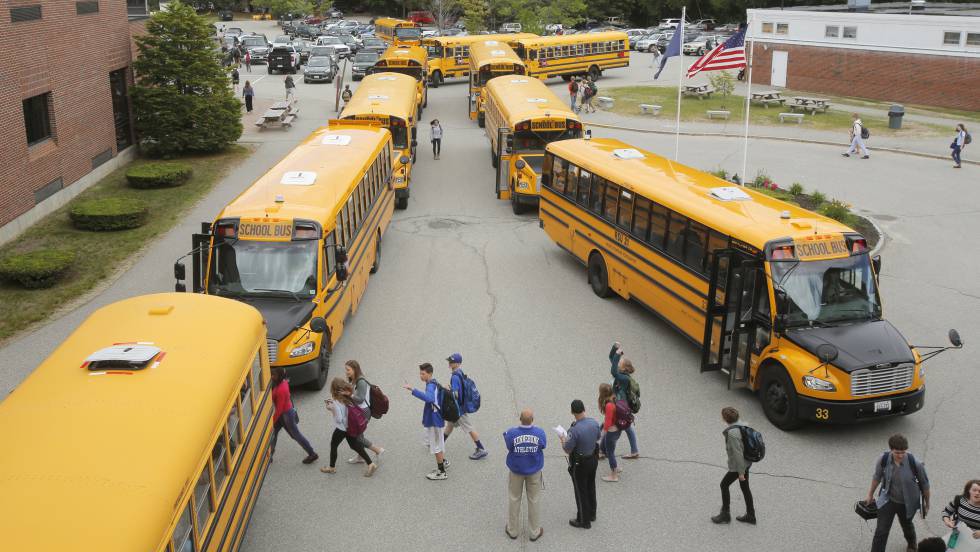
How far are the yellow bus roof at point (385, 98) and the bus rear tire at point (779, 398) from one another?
1478cm

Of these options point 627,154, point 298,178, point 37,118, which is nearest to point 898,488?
point 627,154

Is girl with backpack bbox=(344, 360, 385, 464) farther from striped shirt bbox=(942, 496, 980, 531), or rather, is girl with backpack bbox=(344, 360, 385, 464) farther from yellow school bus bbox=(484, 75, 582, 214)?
yellow school bus bbox=(484, 75, 582, 214)

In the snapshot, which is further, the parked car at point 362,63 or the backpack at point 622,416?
the parked car at point 362,63

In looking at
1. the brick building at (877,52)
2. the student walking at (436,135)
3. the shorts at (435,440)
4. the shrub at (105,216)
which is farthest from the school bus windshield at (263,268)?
the brick building at (877,52)

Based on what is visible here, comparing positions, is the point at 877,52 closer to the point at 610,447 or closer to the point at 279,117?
the point at 279,117

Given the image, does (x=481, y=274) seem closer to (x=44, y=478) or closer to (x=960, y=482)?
(x=960, y=482)

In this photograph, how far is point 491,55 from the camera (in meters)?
38.2

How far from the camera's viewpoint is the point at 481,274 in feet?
62.7

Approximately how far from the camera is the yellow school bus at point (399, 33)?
5546 cm

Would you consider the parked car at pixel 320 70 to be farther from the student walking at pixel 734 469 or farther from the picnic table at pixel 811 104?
the student walking at pixel 734 469

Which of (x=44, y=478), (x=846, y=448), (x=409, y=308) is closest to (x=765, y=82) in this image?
(x=409, y=308)

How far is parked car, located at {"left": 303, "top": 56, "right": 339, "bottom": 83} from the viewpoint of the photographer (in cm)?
4969

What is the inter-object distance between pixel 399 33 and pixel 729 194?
47789 mm

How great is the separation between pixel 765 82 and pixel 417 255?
35377 mm
